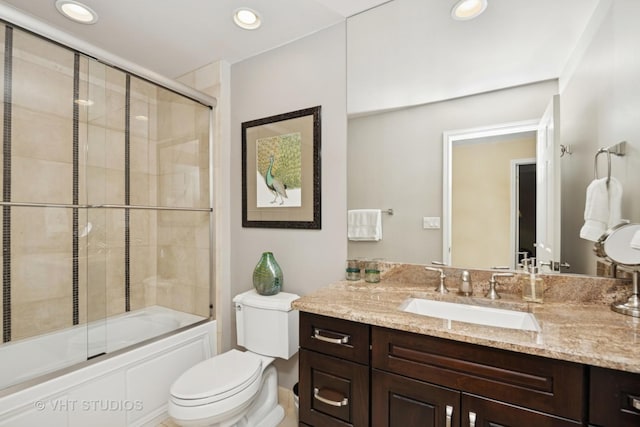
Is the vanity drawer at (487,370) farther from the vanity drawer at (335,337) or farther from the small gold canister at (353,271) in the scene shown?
the small gold canister at (353,271)

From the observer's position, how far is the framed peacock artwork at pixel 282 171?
188cm

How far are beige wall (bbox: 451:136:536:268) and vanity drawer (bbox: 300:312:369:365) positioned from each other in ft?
2.26

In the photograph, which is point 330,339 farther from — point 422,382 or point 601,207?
point 601,207

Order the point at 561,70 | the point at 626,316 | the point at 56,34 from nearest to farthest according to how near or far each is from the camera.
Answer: the point at 626,316 < the point at 561,70 < the point at 56,34

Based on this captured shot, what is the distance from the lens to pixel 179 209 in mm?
2197

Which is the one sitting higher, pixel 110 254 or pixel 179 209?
pixel 179 209

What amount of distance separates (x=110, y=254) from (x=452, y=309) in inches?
87.8

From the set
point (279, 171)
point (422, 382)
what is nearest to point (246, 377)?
point (422, 382)

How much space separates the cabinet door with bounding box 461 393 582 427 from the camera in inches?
33.9

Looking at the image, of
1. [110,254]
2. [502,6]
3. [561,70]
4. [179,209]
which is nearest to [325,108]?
[502,6]

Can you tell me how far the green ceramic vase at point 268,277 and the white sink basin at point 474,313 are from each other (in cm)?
88

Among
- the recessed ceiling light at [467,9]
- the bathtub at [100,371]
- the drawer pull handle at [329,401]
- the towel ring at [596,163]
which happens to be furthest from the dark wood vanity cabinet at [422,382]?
the recessed ceiling light at [467,9]

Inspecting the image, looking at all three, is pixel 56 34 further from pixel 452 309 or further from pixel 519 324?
pixel 519 324

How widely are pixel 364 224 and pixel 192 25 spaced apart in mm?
1613
